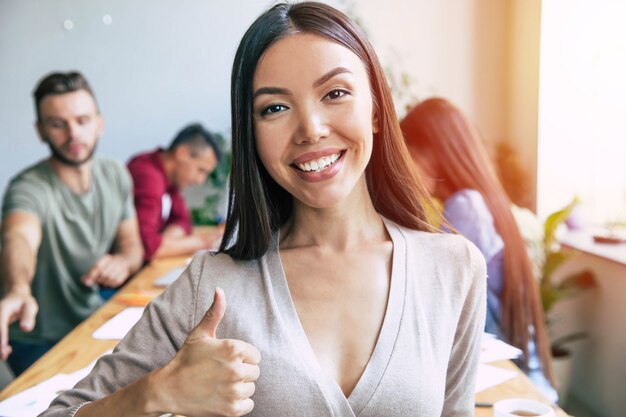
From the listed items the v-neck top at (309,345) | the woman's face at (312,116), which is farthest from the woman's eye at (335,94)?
the v-neck top at (309,345)

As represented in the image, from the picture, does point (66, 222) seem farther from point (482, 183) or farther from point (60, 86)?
point (482, 183)

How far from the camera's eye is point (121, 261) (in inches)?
110

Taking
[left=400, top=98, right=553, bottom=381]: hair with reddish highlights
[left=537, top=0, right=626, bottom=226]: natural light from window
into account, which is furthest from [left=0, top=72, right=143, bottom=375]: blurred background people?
[left=537, top=0, right=626, bottom=226]: natural light from window

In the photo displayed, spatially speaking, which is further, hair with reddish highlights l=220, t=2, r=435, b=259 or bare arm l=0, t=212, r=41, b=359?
bare arm l=0, t=212, r=41, b=359

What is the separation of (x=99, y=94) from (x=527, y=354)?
3072 mm

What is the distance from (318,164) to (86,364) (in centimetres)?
100

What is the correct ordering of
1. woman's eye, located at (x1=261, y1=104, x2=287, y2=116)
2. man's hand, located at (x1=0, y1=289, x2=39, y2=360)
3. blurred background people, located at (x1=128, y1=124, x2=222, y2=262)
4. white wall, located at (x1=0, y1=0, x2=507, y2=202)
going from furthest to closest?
white wall, located at (x1=0, y1=0, x2=507, y2=202) → blurred background people, located at (x1=128, y1=124, x2=222, y2=262) → man's hand, located at (x1=0, y1=289, x2=39, y2=360) → woman's eye, located at (x1=261, y1=104, x2=287, y2=116)

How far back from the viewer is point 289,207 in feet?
3.45

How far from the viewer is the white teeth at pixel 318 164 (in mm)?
898

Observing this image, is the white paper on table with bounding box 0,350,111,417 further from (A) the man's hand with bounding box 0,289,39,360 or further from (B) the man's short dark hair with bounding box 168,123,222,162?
(B) the man's short dark hair with bounding box 168,123,222,162

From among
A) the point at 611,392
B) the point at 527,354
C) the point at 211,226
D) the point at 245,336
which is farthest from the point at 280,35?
the point at 211,226

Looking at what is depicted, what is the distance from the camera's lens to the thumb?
809 millimetres

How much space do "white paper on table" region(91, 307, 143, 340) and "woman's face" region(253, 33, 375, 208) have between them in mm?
1045

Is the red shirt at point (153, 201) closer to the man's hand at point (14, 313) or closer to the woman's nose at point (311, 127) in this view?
the man's hand at point (14, 313)
